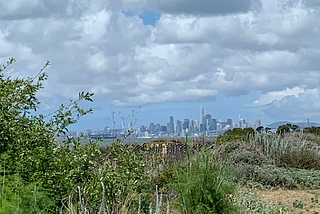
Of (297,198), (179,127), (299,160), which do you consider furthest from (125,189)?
Result: (299,160)

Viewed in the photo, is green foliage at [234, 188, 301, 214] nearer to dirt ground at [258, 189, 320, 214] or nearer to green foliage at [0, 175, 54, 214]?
dirt ground at [258, 189, 320, 214]

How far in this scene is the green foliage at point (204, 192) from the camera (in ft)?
22.2

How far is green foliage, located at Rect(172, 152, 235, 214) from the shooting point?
6762 millimetres

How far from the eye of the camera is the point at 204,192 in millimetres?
6754

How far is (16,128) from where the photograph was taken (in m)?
6.83

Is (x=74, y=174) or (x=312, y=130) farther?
(x=312, y=130)

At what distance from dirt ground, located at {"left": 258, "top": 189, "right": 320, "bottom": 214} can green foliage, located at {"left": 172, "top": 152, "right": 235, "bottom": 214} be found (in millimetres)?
3115

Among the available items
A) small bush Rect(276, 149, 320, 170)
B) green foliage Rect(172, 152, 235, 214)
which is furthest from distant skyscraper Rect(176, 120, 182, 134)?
small bush Rect(276, 149, 320, 170)

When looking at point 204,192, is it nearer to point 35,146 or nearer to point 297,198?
point 35,146

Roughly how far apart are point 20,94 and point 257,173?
7.03 meters

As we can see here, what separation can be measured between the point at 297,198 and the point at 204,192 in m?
4.86

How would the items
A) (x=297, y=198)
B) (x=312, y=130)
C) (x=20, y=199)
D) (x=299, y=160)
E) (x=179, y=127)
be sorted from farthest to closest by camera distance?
A: (x=312, y=130)
(x=299, y=160)
(x=297, y=198)
(x=179, y=127)
(x=20, y=199)

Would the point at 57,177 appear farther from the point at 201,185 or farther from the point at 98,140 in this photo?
the point at 201,185

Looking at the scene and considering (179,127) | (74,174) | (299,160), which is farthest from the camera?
(299,160)
